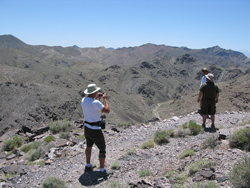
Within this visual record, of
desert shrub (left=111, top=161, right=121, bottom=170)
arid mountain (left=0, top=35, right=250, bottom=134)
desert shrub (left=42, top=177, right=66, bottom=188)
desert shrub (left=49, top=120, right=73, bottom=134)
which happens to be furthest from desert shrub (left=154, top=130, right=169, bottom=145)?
arid mountain (left=0, top=35, right=250, bottom=134)

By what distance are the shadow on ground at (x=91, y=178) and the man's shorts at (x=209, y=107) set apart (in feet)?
15.5

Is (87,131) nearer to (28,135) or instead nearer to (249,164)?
(249,164)

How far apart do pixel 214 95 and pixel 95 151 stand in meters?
4.68

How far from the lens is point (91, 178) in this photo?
5.15 metres

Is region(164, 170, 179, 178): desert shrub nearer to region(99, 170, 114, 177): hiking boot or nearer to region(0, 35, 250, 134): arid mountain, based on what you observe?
region(99, 170, 114, 177): hiking boot

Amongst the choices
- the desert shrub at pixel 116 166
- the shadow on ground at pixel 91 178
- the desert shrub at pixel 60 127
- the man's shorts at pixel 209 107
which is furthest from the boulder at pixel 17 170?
the man's shorts at pixel 209 107

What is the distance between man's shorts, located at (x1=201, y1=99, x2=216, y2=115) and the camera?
7914mm

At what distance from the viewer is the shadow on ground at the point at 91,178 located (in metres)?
4.98

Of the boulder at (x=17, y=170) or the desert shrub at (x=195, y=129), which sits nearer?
the boulder at (x=17, y=170)

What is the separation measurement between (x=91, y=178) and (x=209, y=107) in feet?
16.8

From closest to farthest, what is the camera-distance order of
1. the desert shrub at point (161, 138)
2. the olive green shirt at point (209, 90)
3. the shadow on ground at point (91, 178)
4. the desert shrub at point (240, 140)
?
the shadow on ground at point (91, 178), the desert shrub at point (240, 140), the desert shrub at point (161, 138), the olive green shirt at point (209, 90)

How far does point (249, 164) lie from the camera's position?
3.62m

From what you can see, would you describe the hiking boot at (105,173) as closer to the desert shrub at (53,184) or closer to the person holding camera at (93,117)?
the person holding camera at (93,117)

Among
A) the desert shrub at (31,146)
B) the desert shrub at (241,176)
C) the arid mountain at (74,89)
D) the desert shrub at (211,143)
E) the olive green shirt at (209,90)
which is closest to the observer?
the desert shrub at (241,176)
